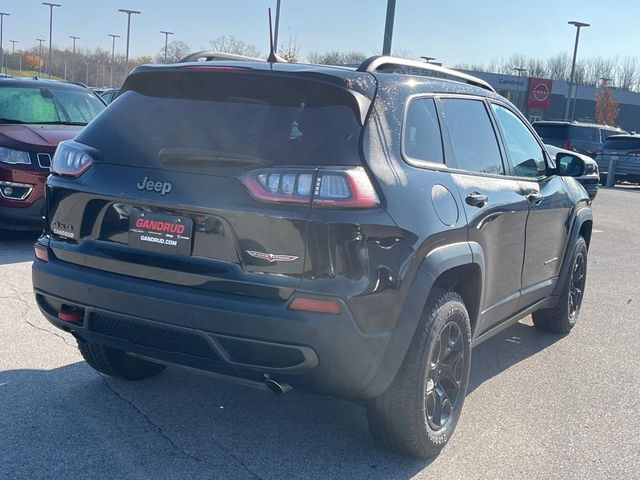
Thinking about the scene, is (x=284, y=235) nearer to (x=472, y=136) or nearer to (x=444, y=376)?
(x=444, y=376)

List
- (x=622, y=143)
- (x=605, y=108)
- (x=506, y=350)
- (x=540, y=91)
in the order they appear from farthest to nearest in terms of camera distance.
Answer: (x=605, y=108) < (x=540, y=91) < (x=622, y=143) < (x=506, y=350)

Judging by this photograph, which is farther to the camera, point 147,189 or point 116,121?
point 116,121

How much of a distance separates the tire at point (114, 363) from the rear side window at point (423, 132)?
184 centimetres

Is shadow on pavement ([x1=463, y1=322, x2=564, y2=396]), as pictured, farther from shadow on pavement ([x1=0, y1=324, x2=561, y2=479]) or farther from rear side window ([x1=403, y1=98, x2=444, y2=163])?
rear side window ([x1=403, y1=98, x2=444, y2=163])

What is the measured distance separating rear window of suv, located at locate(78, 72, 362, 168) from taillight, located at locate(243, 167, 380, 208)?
63 millimetres

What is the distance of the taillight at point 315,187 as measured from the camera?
309 centimetres

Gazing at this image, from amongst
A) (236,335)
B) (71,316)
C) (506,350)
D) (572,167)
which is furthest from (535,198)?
(71,316)

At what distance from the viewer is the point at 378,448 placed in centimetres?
379

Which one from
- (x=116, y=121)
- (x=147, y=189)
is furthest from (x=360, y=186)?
(x=116, y=121)

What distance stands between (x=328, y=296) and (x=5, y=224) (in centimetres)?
582

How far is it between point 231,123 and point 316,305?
92 centimetres

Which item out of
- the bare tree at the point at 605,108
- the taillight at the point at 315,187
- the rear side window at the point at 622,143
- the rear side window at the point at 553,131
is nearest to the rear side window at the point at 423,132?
the taillight at the point at 315,187

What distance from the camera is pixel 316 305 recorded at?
3.05 m

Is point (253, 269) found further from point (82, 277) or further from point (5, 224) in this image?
point (5, 224)
